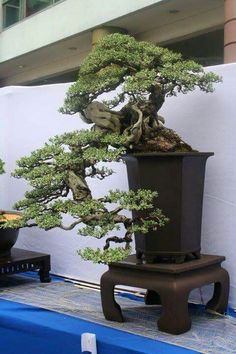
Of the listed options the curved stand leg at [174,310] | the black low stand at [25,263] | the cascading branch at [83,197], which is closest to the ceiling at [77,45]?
the black low stand at [25,263]

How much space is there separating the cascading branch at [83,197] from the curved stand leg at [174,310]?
0.58 feet

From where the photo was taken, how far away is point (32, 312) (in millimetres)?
1619

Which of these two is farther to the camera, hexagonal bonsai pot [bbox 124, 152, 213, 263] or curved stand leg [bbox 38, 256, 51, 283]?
curved stand leg [bbox 38, 256, 51, 283]

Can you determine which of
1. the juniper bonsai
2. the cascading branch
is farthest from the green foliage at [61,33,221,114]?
the cascading branch

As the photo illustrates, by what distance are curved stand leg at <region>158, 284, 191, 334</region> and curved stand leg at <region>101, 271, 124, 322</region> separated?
18 cm

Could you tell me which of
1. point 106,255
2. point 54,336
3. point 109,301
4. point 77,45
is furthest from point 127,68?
point 77,45

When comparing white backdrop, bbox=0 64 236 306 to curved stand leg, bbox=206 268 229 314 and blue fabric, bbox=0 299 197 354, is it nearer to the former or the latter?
curved stand leg, bbox=206 268 229 314

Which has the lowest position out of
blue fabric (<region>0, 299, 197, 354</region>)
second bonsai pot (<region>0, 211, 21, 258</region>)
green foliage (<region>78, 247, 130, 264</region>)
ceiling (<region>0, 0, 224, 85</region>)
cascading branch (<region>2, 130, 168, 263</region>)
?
blue fabric (<region>0, 299, 197, 354</region>)

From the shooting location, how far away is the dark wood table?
136 centimetres

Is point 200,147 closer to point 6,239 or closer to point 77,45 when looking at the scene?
point 6,239

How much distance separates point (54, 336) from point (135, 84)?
0.77 meters

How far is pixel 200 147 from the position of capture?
1.73 meters

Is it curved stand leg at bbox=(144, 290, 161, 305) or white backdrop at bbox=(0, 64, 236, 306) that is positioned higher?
white backdrop at bbox=(0, 64, 236, 306)

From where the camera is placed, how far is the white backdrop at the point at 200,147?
1658mm
